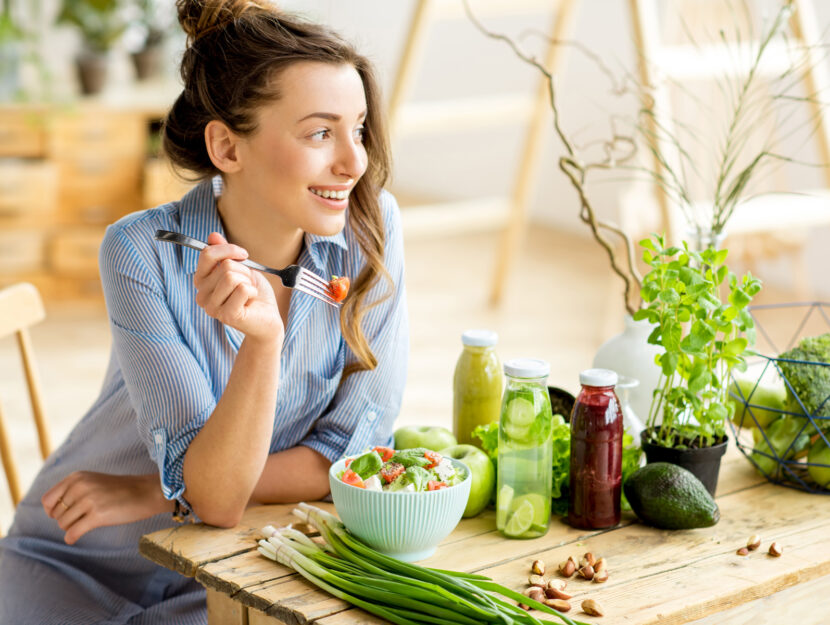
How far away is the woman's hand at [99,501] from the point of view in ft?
4.72

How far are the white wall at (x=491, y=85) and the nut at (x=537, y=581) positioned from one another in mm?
3757

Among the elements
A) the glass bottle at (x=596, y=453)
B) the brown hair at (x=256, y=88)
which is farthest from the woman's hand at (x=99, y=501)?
the glass bottle at (x=596, y=453)

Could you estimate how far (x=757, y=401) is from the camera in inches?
59.6

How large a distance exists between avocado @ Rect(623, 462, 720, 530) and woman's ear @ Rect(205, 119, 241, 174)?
714 mm

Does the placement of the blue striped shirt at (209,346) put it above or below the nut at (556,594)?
above

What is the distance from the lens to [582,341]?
422cm

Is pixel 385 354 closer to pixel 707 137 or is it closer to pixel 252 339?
pixel 252 339

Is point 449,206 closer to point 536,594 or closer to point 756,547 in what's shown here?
point 756,547

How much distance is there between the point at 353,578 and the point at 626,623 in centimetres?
29

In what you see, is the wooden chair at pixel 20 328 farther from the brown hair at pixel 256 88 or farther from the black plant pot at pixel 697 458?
the black plant pot at pixel 697 458

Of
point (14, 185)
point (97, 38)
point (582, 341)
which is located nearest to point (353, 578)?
point (582, 341)

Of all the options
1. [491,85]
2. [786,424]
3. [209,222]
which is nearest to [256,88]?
[209,222]

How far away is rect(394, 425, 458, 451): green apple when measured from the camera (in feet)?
4.80

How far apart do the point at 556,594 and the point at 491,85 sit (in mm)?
5757
